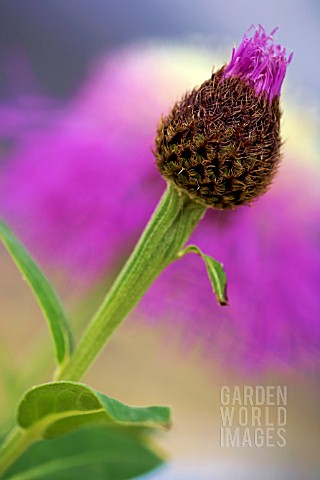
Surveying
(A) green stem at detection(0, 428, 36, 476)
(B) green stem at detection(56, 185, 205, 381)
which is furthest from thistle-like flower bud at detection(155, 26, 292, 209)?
(A) green stem at detection(0, 428, 36, 476)

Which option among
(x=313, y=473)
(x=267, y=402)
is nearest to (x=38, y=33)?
(x=267, y=402)

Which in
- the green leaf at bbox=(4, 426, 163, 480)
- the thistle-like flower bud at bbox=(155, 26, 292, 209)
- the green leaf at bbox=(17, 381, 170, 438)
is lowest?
the green leaf at bbox=(4, 426, 163, 480)

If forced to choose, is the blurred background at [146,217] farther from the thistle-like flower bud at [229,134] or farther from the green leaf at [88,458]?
the thistle-like flower bud at [229,134]

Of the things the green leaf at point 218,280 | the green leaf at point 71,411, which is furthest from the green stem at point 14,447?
the green leaf at point 218,280

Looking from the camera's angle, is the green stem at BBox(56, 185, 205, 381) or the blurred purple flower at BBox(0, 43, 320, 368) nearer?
the green stem at BBox(56, 185, 205, 381)

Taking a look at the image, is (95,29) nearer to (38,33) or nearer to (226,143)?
(38,33)

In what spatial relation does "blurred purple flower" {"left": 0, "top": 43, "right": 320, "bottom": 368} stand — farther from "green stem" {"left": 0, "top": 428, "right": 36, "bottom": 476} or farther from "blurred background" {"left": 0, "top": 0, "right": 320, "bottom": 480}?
"green stem" {"left": 0, "top": 428, "right": 36, "bottom": 476}

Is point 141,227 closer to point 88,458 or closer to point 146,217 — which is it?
point 146,217
